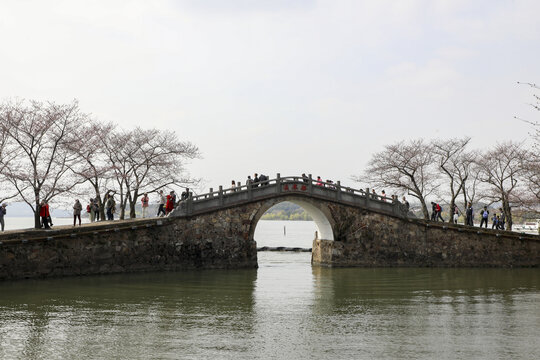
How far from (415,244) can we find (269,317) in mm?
20395

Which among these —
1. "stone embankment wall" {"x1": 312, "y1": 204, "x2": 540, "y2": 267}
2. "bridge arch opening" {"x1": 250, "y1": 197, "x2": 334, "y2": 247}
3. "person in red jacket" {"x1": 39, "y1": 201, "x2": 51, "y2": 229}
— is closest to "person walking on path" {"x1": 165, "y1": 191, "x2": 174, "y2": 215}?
"bridge arch opening" {"x1": 250, "y1": 197, "x2": 334, "y2": 247}

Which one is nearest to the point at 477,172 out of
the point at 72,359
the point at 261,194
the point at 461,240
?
the point at 461,240

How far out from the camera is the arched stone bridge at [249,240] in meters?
31.0

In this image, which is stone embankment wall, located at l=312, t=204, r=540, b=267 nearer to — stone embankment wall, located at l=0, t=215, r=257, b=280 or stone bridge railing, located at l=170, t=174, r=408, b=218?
stone bridge railing, located at l=170, t=174, r=408, b=218

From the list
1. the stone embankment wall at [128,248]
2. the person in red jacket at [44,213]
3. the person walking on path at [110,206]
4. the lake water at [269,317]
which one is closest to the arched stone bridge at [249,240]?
the stone embankment wall at [128,248]

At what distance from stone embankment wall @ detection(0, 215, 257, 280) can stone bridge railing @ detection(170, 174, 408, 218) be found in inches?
34.2

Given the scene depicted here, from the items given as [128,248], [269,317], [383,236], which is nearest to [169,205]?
[128,248]

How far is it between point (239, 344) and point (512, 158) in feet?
133

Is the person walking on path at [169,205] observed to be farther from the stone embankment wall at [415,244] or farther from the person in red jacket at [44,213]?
the stone embankment wall at [415,244]

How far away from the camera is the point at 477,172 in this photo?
2051 inches

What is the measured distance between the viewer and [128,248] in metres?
33.2

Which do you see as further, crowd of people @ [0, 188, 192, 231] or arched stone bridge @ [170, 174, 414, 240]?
arched stone bridge @ [170, 174, 414, 240]

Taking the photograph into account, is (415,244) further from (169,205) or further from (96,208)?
(96,208)

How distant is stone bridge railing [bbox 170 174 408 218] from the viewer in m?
35.6
